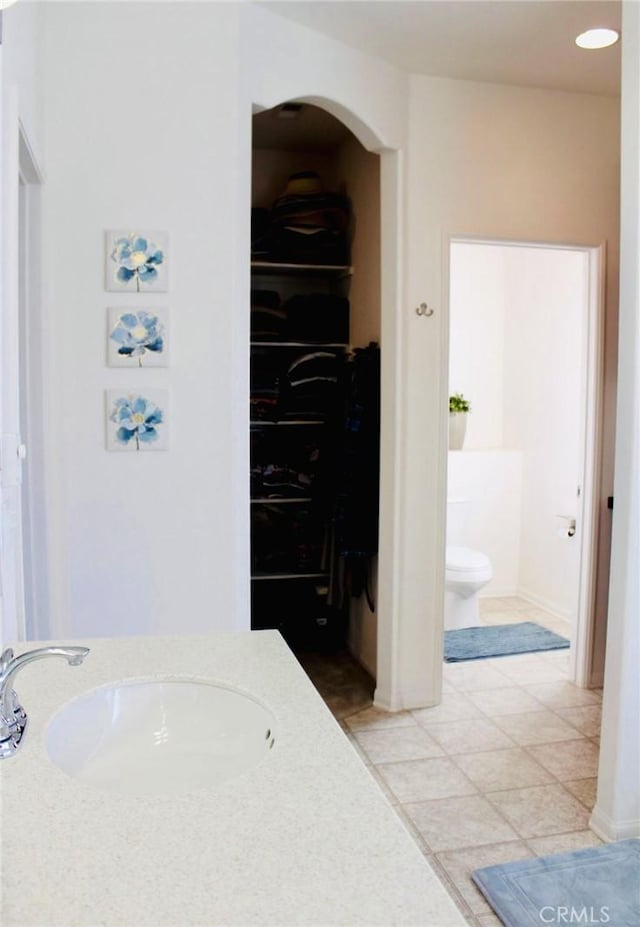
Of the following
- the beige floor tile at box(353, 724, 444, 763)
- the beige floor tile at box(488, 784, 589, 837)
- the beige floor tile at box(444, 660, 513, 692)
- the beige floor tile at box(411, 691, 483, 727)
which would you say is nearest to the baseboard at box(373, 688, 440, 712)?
the beige floor tile at box(411, 691, 483, 727)

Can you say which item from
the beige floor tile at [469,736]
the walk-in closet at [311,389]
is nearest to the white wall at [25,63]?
the walk-in closet at [311,389]

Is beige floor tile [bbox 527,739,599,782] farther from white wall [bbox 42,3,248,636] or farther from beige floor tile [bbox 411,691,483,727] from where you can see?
white wall [bbox 42,3,248,636]

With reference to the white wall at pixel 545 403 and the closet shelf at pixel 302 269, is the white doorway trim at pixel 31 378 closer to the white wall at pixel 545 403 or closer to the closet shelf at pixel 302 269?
the closet shelf at pixel 302 269

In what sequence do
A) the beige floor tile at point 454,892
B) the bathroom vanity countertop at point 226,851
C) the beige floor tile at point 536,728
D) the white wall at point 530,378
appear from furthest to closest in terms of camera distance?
1. the white wall at point 530,378
2. the beige floor tile at point 536,728
3. the beige floor tile at point 454,892
4. the bathroom vanity countertop at point 226,851

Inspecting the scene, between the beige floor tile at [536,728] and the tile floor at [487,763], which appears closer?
the tile floor at [487,763]

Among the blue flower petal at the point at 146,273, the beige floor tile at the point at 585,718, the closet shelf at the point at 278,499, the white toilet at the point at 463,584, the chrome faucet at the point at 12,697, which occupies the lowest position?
the beige floor tile at the point at 585,718

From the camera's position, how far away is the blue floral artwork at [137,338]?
2572 millimetres

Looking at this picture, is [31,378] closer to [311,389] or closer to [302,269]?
[311,389]

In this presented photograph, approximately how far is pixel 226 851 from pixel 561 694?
10.2ft

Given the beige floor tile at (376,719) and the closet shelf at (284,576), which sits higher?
the closet shelf at (284,576)

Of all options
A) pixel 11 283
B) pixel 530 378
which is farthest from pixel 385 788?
pixel 530 378

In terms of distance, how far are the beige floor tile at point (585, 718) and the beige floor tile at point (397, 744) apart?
2.16 feet

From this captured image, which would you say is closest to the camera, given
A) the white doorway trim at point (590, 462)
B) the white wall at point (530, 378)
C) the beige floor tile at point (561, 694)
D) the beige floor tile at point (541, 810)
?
the beige floor tile at point (541, 810)

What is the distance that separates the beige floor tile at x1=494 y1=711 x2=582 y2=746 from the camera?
3111 mm
